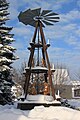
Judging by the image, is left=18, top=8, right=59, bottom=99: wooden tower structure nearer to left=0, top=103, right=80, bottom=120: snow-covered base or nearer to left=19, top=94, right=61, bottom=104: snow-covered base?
left=19, top=94, right=61, bottom=104: snow-covered base

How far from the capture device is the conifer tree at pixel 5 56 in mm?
18969

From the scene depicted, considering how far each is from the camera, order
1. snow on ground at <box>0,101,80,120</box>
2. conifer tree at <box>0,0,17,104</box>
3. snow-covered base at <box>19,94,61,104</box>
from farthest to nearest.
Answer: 1. conifer tree at <box>0,0,17,104</box>
2. snow-covered base at <box>19,94,61,104</box>
3. snow on ground at <box>0,101,80,120</box>

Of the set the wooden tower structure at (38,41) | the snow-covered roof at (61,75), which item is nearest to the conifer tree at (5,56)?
the wooden tower structure at (38,41)

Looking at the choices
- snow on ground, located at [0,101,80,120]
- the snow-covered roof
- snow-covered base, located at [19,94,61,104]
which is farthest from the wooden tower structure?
the snow-covered roof

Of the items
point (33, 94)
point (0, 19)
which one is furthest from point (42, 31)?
point (0, 19)

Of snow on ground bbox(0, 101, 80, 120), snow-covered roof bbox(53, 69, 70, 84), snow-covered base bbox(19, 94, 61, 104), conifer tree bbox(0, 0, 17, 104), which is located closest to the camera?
snow on ground bbox(0, 101, 80, 120)

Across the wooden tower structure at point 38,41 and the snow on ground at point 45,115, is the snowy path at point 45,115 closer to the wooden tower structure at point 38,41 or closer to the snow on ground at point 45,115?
the snow on ground at point 45,115

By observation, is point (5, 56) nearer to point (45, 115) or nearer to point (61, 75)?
point (45, 115)

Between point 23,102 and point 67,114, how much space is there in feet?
18.2

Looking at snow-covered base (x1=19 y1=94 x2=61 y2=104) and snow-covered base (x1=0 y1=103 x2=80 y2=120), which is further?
snow-covered base (x1=19 y1=94 x2=61 y2=104)

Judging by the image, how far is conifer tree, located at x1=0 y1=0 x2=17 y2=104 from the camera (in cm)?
1897

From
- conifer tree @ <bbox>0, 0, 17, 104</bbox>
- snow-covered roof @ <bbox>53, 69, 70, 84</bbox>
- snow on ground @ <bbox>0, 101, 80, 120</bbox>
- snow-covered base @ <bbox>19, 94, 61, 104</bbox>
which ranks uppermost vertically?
snow-covered roof @ <bbox>53, 69, 70, 84</bbox>

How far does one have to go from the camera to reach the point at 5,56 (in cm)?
1970

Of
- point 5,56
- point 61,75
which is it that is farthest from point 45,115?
point 61,75
